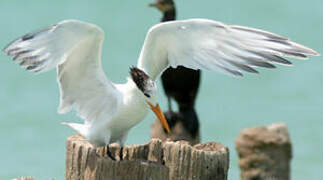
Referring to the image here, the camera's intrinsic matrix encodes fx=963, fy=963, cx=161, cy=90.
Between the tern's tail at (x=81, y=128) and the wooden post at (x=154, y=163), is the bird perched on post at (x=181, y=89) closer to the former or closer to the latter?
the tern's tail at (x=81, y=128)

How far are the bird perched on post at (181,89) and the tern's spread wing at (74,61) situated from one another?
523 cm

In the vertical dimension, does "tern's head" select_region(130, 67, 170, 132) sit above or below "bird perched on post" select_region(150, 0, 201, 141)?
below

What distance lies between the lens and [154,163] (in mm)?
6500

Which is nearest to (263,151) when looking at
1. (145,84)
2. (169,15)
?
(169,15)

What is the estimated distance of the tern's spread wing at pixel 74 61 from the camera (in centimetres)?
664

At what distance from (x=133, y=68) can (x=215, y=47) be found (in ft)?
2.02

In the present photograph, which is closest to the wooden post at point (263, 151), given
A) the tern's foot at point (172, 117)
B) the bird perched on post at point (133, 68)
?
the tern's foot at point (172, 117)

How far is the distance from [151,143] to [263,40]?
1.08 m

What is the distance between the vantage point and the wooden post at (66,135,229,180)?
6.46 m

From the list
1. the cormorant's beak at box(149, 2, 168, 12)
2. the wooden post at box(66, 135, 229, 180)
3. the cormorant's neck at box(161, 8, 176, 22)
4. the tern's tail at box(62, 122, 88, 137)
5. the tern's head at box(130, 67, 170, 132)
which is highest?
the cormorant's beak at box(149, 2, 168, 12)

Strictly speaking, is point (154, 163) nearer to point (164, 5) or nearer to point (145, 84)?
point (145, 84)

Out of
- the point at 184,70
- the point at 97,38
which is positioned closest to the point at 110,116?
the point at 97,38

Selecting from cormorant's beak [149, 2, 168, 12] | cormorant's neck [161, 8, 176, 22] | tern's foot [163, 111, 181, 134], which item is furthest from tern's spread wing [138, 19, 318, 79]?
cormorant's beak [149, 2, 168, 12]

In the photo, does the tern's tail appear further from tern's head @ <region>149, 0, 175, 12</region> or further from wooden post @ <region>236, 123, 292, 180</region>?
tern's head @ <region>149, 0, 175, 12</region>
